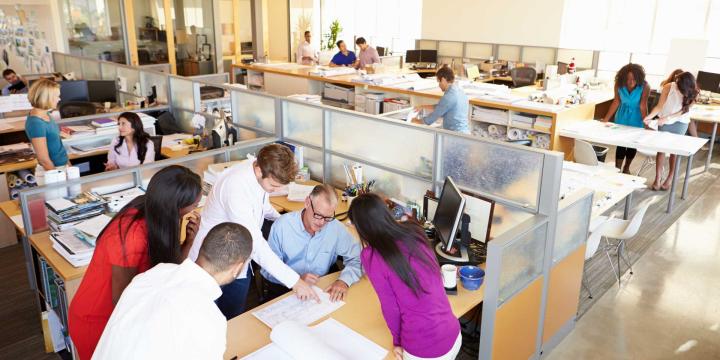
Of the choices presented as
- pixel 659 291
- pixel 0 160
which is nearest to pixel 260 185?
pixel 659 291

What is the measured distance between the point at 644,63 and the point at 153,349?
1068cm

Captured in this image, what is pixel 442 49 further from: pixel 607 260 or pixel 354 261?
pixel 354 261

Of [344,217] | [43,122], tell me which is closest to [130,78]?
[43,122]

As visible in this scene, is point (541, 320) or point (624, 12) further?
point (624, 12)

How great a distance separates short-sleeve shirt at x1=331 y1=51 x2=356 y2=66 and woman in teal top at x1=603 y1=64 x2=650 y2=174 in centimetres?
513

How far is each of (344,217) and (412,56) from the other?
29.4 feet

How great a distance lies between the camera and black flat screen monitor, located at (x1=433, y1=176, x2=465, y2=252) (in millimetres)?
2877

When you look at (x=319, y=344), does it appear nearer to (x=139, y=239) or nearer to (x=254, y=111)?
(x=139, y=239)

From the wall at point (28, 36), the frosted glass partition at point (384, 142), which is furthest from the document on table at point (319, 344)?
the wall at point (28, 36)

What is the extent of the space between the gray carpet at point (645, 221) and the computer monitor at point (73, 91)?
5.83 meters

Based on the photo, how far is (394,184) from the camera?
371 cm

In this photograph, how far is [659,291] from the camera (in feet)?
Answer: 14.0

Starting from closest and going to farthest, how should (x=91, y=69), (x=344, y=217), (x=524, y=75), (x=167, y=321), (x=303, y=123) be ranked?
(x=167, y=321) → (x=344, y=217) → (x=303, y=123) → (x=91, y=69) → (x=524, y=75)

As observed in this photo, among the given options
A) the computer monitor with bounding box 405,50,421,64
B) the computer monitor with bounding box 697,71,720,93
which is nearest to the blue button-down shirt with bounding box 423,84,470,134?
the computer monitor with bounding box 697,71,720,93
